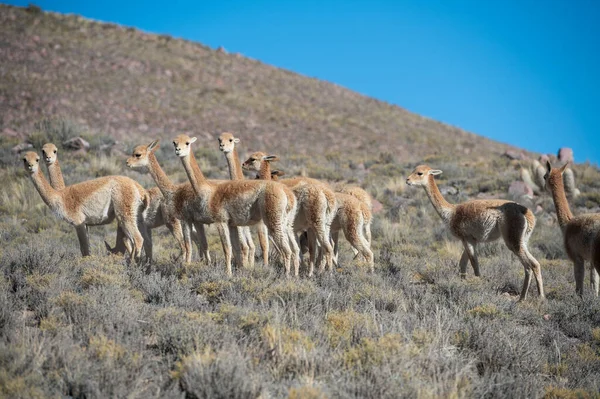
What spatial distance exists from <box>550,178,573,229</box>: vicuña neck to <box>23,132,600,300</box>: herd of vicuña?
0.05ft

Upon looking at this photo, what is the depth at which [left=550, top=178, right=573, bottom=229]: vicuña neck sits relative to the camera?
8.38 m

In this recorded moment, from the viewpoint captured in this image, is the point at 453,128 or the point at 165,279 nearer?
the point at 165,279

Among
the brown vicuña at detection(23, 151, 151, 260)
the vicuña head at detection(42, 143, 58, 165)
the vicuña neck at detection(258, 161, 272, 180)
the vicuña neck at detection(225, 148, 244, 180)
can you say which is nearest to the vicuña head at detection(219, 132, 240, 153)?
the vicuña neck at detection(225, 148, 244, 180)

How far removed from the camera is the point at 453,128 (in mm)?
43250

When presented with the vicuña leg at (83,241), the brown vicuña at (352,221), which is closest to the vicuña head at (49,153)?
the vicuña leg at (83,241)

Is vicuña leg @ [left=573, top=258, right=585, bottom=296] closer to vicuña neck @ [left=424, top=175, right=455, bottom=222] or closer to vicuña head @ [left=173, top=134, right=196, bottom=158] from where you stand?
vicuña neck @ [left=424, top=175, right=455, bottom=222]

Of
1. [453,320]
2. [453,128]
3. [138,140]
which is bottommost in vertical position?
[453,320]

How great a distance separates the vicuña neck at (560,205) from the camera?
27.5ft

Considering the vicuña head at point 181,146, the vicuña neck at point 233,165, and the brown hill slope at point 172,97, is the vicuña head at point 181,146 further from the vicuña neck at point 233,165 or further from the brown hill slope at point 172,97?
the brown hill slope at point 172,97

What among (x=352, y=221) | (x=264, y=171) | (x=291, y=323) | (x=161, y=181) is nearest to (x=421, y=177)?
(x=352, y=221)

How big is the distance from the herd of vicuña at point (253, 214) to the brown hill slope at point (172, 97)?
15885 millimetres

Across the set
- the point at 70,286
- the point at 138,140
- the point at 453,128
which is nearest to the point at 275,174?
the point at 70,286

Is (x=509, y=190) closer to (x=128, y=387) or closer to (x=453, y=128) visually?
(x=128, y=387)

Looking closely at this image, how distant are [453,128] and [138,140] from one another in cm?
2924
